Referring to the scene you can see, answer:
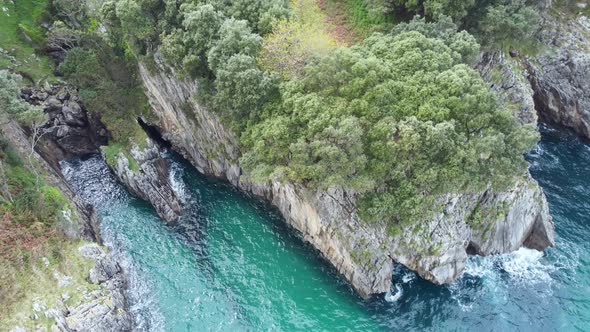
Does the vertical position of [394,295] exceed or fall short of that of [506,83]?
it falls short

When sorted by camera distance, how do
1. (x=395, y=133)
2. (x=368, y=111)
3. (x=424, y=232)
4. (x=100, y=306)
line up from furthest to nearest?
(x=424, y=232)
(x=368, y=111)
(x=395, y=133)
(x=100, y=306)

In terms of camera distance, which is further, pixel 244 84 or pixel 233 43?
pixel 233 43

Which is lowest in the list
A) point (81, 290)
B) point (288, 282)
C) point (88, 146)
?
point (288, 282)

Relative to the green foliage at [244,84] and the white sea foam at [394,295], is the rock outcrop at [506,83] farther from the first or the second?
the green foliage at [244,84]

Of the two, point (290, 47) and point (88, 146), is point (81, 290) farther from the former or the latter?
point (290, 47)

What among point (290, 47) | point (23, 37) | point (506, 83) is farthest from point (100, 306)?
point (506, 83)

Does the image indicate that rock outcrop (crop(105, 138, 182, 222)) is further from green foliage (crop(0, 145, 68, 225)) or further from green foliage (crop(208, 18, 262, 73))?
green foliage (crop(208, 18, 262, 73))

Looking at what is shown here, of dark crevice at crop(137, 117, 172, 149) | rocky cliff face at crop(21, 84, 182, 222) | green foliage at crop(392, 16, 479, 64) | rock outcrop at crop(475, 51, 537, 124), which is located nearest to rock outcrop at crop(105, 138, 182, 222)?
rocky cliff face at crop(21, 84, 182, 222)
